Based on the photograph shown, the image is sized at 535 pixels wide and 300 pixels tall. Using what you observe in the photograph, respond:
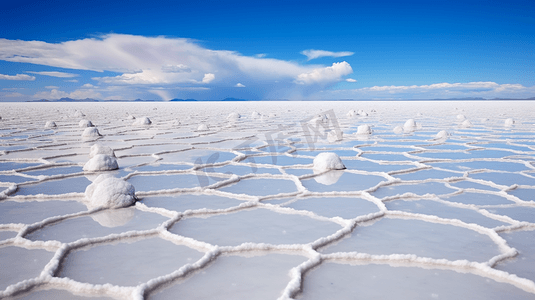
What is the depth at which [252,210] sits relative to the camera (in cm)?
195

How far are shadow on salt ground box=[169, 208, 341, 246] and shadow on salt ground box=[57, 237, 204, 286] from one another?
15cm

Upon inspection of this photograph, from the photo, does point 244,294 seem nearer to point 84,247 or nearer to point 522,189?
point 84,247

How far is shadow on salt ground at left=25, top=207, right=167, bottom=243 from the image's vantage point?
1.58 metres

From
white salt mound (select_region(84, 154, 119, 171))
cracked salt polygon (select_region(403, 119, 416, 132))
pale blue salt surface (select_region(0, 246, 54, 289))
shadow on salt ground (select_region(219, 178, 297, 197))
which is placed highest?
white salt mound (select_region(84, 154, 119, 171))

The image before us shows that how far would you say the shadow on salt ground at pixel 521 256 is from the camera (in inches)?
48.2

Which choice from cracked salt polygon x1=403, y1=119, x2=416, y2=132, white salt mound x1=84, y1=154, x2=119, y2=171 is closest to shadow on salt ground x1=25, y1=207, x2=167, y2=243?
white salt mound x1=84, y1=154, x2=119, y2=171

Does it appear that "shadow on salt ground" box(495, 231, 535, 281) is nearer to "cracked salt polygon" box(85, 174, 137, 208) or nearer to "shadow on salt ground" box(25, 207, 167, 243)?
"shadow on salt ground" box(25, 207, 167, 243)

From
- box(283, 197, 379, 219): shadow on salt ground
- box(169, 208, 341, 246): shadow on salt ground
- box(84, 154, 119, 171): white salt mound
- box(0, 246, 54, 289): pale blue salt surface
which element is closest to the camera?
box(0, 246, 54, 289): pale blue salt surface

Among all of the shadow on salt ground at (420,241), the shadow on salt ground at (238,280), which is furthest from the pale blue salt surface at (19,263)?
the shadow on salt ground at (420,241)

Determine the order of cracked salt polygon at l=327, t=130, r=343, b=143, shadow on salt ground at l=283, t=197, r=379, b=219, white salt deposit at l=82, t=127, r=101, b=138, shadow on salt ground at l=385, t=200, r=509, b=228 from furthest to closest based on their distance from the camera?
1. white salt deposit at l=82, t=127, r=101, b=138
2. cracked salt polygon at l=327, t=130, r=343, b=143
3. shadow on salt ground at l=283, t=197, r=379, b=219
4. shadow on salt ground at l=385, t=200, r=509, b=228

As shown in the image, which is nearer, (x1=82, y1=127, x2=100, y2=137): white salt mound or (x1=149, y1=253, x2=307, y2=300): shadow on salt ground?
(x1=149, y1=253, x2=307, y2=300): shadow on salt ground

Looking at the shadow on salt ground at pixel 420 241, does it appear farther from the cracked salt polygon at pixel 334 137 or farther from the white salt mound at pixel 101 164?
the cracked salt polygon at pixel 334 137

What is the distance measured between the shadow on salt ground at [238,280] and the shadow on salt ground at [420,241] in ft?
0.73

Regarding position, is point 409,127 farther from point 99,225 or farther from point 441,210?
point 99,225
